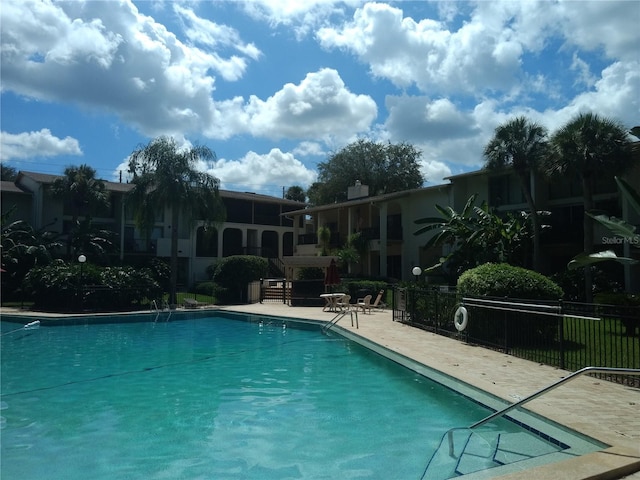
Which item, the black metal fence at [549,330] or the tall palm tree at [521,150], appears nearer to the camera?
the black metal fence at [549,330]

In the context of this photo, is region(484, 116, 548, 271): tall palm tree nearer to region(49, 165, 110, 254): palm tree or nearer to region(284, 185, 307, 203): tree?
region(49, 165, 110, 254): palm tree

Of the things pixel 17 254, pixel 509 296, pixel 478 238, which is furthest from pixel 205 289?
pixel 509 296

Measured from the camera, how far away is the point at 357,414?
26.3 feet

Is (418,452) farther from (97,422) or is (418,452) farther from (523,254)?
(523,254)

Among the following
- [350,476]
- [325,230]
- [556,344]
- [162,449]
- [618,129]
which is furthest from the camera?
[325,230]

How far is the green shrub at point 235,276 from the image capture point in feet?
98.5

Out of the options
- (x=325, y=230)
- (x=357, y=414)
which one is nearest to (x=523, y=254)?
(x=325, y=230)

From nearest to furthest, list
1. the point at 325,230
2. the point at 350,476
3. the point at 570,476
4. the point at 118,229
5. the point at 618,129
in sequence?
1. the point at 570,476
2. the point at 350,476
3. the point at 618,129
4. the point at 325,230
5. the point at 118,229

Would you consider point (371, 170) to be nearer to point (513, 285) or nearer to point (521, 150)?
point (521, 150)

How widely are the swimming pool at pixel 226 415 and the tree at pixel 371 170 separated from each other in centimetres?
3918

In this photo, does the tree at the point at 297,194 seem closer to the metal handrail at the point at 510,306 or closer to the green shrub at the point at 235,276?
the green shrub at the point at 235,276

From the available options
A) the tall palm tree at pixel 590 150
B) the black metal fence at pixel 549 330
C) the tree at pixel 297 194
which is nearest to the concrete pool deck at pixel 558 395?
the black metal fence at pixel 549 330

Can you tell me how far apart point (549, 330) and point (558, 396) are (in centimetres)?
456

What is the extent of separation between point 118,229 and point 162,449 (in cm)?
3624
